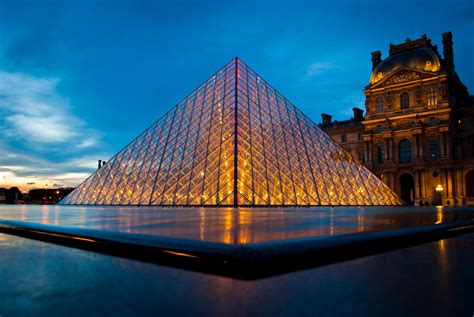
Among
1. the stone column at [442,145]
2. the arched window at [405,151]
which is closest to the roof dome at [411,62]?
the stone column at [442,145]

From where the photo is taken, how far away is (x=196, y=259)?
1.55 meters

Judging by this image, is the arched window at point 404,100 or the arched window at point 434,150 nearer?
the arched window at point 434,150

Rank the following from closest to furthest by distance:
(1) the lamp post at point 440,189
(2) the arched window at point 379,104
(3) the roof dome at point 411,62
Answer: (1) the lamp post at point 440,189
(3) the roof dome at point 411,62
(2) the arched window at point 379,104

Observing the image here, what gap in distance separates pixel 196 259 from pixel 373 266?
2.60 ft

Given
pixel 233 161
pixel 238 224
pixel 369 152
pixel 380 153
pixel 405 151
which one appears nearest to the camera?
pixel 238 224

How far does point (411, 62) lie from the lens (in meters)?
45.4

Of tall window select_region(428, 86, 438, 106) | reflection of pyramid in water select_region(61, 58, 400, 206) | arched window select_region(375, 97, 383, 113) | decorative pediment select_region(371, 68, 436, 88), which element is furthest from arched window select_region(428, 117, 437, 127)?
reflection of pyramid in water select_region(61, 58, 400, 206)

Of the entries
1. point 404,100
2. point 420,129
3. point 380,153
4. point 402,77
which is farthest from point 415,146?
point 402,77

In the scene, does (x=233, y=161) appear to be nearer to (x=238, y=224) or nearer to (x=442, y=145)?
(x=238, y=224)

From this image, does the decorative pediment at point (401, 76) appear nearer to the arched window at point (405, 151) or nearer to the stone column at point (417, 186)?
the arched window at point (405, 151)

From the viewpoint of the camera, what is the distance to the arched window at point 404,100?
4410 centimetres

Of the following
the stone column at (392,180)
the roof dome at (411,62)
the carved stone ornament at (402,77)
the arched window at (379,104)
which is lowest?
the stone column at (392,180)

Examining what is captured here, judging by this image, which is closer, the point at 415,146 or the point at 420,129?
the point at 420,129

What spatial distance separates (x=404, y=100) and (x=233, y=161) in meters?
36.0
